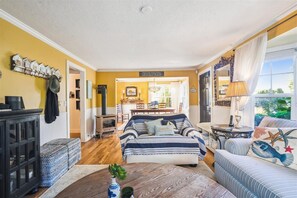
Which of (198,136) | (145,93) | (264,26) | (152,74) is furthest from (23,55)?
(145,93)

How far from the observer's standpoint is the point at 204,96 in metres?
5.92

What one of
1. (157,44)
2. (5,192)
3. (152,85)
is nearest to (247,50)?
(157,44)

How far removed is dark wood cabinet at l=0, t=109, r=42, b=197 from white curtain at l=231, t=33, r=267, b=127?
10.9ft

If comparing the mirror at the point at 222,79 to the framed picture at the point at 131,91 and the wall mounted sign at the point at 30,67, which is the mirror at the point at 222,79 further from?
the framed picture at the point at 131,91

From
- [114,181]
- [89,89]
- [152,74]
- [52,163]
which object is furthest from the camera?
[152,74]

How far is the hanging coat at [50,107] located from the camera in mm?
3136

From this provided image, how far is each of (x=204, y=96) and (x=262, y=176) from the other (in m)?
4.50

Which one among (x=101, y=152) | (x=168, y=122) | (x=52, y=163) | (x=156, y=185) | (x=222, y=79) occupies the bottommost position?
(x=101, y=152)

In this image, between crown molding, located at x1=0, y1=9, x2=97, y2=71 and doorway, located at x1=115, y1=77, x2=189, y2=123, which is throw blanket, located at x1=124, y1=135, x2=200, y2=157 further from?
doorway, located at x1=115, y1=77, x2=189, y2=123

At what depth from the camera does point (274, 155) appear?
1.87 m

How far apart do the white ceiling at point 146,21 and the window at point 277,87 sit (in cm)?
61

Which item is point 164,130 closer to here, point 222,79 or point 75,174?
point 75,174

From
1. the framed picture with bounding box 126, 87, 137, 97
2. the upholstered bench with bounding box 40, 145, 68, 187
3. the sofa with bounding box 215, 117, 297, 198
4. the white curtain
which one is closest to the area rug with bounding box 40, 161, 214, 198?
the upholstered bench with bounding box 40, 145, 68, 187

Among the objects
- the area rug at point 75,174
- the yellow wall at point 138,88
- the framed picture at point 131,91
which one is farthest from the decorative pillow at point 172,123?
the framed picture at point 131,91
